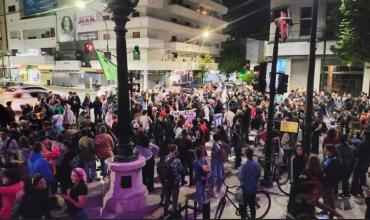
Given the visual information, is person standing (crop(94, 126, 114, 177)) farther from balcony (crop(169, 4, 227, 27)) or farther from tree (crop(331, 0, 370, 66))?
balcony (crop(169, 4, 227, 27))

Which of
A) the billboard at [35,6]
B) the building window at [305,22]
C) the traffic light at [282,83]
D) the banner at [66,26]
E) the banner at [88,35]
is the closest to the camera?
the traffic light at [282,83]

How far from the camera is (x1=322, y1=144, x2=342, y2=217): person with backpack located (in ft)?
22.7

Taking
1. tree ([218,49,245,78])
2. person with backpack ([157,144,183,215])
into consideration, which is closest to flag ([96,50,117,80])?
person with backpack ([157,144,183,215])

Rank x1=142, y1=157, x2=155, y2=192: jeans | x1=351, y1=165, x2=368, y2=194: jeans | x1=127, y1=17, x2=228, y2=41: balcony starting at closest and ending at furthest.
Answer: x1=351, y1=165, x2=368, y2=194: jeans → x1=142, y1=157, x2=155, y2=192: jeans → x1=127, y1=17, x2=228, y2=41: balcony

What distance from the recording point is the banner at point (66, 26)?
49.0m

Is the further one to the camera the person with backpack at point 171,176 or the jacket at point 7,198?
the person with backpack at point 171,176

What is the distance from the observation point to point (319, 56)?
96.3 ft

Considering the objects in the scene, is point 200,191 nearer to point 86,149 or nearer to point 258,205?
point 258,205

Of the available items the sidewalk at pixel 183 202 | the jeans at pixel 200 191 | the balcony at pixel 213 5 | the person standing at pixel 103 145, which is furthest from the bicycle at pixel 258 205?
the balcony at pixel 213 5

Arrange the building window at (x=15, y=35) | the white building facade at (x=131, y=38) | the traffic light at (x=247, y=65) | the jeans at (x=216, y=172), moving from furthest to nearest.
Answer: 1. the traffic light at (x=247, y=65)
2. the building window at (x=15, y=35)
3. the white building facade at (x=131, y=38)
4. the jeans at (x=216, y=172)

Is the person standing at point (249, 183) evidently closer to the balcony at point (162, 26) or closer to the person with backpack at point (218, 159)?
the person with backpack at point (218, 159)

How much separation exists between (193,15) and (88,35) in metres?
16.8

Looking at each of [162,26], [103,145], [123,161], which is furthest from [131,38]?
[123,161]

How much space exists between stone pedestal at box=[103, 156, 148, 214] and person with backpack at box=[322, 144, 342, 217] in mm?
4254
